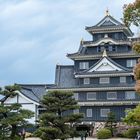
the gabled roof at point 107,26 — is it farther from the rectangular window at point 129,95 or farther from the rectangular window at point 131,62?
the rectangular window at point 129,95

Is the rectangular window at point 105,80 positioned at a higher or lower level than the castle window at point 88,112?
higher

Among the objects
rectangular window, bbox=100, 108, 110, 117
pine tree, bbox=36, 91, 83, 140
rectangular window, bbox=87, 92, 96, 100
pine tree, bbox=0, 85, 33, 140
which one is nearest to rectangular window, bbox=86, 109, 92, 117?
rectangular window, bbox=100, 108, 110, 117

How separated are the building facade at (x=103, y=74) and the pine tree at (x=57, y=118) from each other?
16.8 metres

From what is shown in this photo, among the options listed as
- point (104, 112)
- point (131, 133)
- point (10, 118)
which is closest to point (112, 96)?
point (104, 112)

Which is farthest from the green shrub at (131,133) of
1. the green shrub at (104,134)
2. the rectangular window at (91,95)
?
the rectangular window at (91,95)

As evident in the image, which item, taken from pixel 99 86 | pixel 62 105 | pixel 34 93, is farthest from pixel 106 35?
pixel 62 105

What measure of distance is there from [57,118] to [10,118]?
666cm

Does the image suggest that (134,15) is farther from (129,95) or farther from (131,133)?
(129,95)

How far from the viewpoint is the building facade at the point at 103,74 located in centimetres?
5416

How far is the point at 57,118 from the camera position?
3741 centimetres

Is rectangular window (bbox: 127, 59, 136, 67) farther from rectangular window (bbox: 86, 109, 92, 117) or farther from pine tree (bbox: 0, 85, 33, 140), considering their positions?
pine tree (bbox: 0, 85, 33, 140)

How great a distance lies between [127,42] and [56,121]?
882 inches

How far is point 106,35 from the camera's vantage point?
190ft

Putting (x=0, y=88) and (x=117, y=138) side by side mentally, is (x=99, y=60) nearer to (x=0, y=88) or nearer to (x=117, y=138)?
(x=117, y=138)
